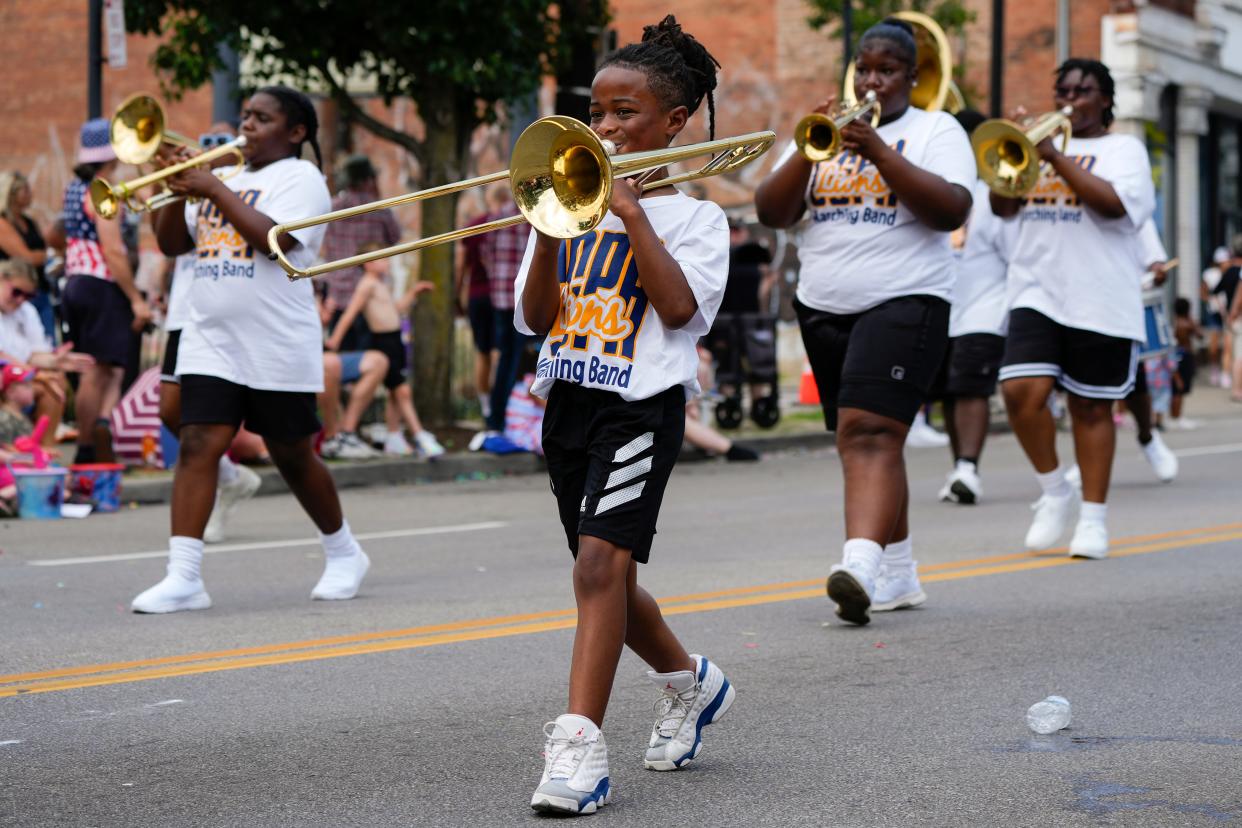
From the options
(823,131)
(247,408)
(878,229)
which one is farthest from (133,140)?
(878,229)

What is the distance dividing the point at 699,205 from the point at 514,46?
1023cm

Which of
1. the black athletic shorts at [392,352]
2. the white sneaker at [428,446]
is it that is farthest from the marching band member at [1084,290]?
the black athletic shorts at [392,352]

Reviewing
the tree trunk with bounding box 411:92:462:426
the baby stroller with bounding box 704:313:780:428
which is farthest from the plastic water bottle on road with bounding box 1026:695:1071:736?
the baby stroller with bounding box 704:313:780:428

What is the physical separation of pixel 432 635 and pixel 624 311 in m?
2.46

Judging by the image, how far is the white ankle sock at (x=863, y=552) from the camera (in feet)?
21.1

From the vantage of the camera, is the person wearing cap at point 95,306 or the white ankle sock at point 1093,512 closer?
the white ankle sock at point 1093,512

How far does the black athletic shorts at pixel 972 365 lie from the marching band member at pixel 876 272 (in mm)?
4889

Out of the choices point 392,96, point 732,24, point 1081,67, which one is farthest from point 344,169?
point 732,24

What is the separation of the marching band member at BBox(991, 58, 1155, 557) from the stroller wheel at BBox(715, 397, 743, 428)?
862cm

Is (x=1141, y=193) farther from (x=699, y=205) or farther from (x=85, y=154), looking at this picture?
(x=85, y=154)

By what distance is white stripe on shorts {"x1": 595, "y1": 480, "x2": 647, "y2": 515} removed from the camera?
443cm

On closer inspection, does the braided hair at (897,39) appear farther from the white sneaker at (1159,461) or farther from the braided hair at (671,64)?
the white sneaker at (1159,461)

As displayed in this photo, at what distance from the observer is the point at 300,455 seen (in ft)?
23.9

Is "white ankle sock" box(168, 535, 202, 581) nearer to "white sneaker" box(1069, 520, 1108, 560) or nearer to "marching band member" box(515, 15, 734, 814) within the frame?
"marching band member" box(515, 15, 734, 814)
